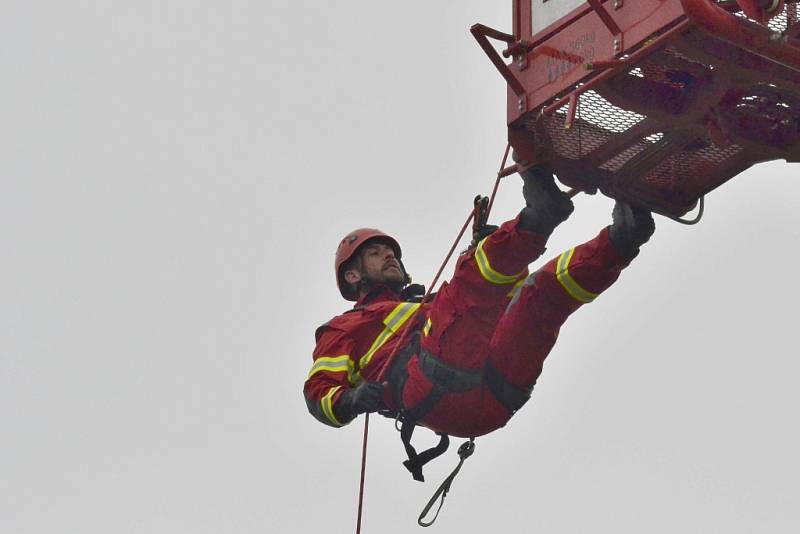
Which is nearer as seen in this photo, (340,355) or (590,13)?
(590,13)

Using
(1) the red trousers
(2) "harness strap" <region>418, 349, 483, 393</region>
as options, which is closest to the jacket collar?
(1) the red trousers

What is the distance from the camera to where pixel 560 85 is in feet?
46.7

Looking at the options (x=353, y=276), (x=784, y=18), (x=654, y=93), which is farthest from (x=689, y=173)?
(x=353, y=276)

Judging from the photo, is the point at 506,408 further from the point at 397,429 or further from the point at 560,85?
the point at 560,85

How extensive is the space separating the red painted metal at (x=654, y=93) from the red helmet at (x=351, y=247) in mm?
3093

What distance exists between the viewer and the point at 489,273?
15945mm

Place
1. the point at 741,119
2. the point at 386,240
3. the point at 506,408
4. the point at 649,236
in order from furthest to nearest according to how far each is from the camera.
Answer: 1. the point at 386,240
2. the point at 506,408
3. the point at 649,236
4. the point at 741,119

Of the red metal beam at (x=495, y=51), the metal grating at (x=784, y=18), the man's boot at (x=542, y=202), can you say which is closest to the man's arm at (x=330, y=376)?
the man's boot at (x=542, y=202)

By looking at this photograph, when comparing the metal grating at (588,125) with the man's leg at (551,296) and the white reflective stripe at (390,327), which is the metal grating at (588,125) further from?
the white reflective stripe at (390,327)

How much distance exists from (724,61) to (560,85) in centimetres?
118

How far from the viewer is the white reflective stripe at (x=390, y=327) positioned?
56.2 ft

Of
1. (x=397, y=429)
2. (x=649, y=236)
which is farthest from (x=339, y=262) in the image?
(x=649, y=236)

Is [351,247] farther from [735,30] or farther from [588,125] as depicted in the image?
[735,30]

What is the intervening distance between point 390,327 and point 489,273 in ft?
4.84
